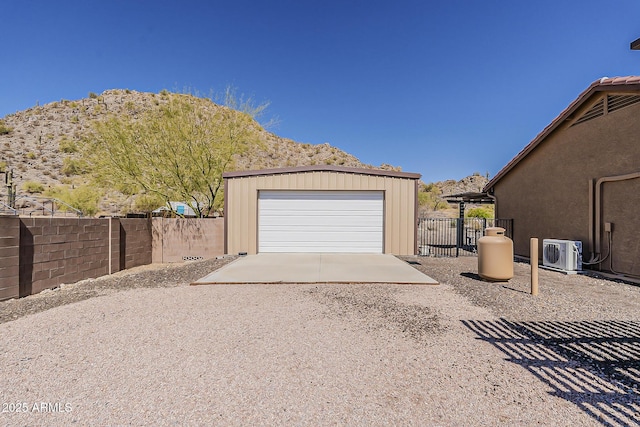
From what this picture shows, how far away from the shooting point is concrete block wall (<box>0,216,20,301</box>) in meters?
5.33

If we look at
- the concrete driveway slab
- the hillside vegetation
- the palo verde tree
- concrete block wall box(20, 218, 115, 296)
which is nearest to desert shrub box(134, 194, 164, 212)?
the hillside vegetation

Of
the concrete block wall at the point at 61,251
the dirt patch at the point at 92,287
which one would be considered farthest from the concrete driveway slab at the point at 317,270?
the concrete block wall at the point at 61,251

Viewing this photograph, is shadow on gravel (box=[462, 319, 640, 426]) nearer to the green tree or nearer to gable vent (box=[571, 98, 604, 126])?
gable vent (box=[571, 98, 604, 126])

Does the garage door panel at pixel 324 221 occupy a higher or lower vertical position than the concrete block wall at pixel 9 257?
higher

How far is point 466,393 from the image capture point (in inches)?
102

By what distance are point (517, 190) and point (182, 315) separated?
12.6 metres

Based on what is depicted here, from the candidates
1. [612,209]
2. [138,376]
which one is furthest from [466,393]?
[612,209]

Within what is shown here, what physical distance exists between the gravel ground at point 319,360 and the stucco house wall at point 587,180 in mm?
3174

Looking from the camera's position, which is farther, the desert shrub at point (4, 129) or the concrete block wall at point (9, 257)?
the desert shrub at point (4, 129)

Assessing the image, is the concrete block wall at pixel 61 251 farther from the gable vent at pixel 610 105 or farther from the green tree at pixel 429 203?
the green tree at pixel 429 203

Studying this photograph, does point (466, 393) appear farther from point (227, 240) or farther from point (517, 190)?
point (517, 190)

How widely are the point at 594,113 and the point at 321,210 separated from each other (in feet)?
28.5

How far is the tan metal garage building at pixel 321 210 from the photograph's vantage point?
1122 centimetres

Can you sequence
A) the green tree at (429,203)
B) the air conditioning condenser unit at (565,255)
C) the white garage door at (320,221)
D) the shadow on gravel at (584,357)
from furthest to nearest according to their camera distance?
1. the green tree at (429,203)
2. the white garage door at (320,221)
3. the air conditioning condenser unit at (565,255)
4. the shadow on gravel at (584,357)
